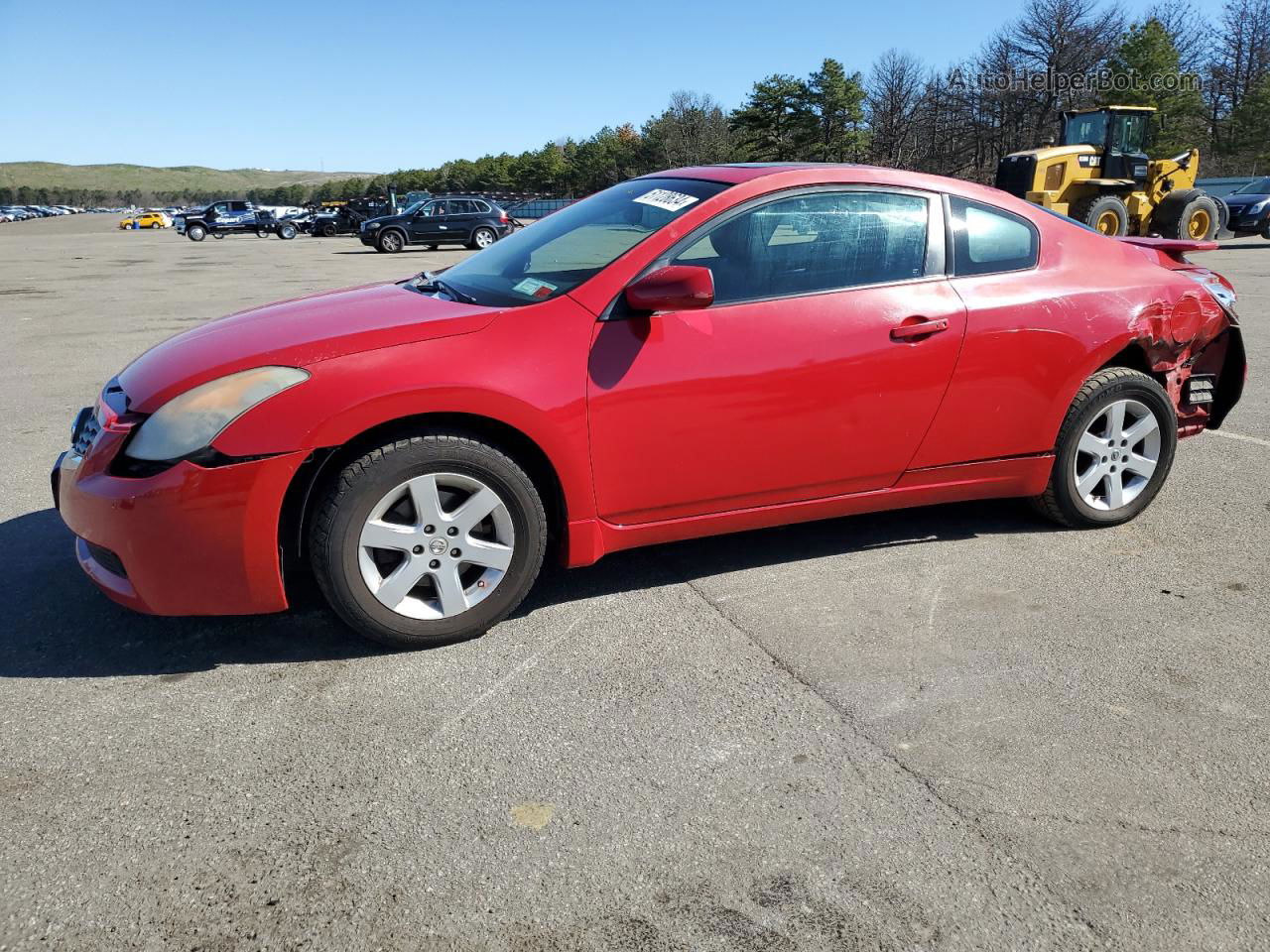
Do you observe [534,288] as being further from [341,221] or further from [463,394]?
[341,221]

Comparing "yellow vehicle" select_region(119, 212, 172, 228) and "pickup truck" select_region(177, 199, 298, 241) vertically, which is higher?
"yellow vehicle" select_region(119, 212, 172, 228)

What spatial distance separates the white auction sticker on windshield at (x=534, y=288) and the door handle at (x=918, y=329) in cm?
129

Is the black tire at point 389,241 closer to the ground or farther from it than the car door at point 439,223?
closer to the ground

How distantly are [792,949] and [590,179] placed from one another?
111 m

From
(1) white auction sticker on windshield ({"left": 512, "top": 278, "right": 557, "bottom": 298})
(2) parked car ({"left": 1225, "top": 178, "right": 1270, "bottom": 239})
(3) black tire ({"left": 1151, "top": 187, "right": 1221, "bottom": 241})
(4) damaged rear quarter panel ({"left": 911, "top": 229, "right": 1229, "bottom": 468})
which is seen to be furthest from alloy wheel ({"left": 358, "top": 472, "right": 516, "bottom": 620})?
(2) parked car ({"left": 1225, "top": 178, "right": 1270, "bottom": 239})

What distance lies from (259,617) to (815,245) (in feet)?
8.08

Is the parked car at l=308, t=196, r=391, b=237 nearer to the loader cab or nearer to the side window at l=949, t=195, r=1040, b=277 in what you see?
the loader cab

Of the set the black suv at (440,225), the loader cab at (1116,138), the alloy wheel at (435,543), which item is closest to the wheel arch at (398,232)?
the black suv at (440,225)

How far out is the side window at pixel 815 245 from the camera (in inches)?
138

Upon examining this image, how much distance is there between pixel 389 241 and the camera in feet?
98.8

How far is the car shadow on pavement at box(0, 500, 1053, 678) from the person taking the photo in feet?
10.4

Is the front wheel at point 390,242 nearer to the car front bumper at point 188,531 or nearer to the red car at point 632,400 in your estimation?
the red car at point 632,400

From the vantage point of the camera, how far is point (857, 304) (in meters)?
3.59

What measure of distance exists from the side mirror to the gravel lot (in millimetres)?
1113
